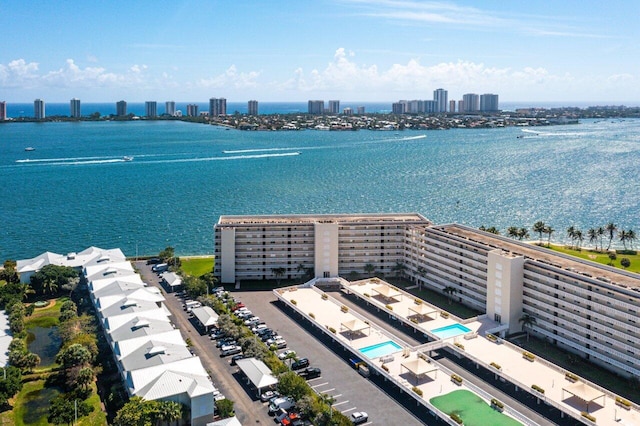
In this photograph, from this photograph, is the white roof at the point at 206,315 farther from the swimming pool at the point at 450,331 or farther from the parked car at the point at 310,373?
the swimming pool at the point at 450,331

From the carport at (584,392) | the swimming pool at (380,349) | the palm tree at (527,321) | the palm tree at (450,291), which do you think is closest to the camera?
the carport at (584,392)

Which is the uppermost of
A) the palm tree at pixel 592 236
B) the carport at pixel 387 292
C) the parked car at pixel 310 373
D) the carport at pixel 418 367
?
the palm tree at pixel 592 236

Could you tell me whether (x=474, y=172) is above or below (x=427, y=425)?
above

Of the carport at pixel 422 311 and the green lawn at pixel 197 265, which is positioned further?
the green lawn at pixel 197 265

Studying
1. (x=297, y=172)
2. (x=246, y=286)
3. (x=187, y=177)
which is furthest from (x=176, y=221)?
(x=297, y=172)

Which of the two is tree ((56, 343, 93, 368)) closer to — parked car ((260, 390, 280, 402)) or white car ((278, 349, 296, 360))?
parked car ((260, 390, 280, 402))

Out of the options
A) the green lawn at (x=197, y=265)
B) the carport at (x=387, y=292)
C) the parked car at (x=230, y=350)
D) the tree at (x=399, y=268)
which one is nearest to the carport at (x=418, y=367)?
the parked car at (x=230, y=350)

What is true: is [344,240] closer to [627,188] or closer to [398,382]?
[398,382]

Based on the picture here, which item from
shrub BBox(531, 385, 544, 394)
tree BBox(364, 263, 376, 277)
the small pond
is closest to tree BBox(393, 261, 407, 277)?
tree BBox(364, 263, 376, 277)
